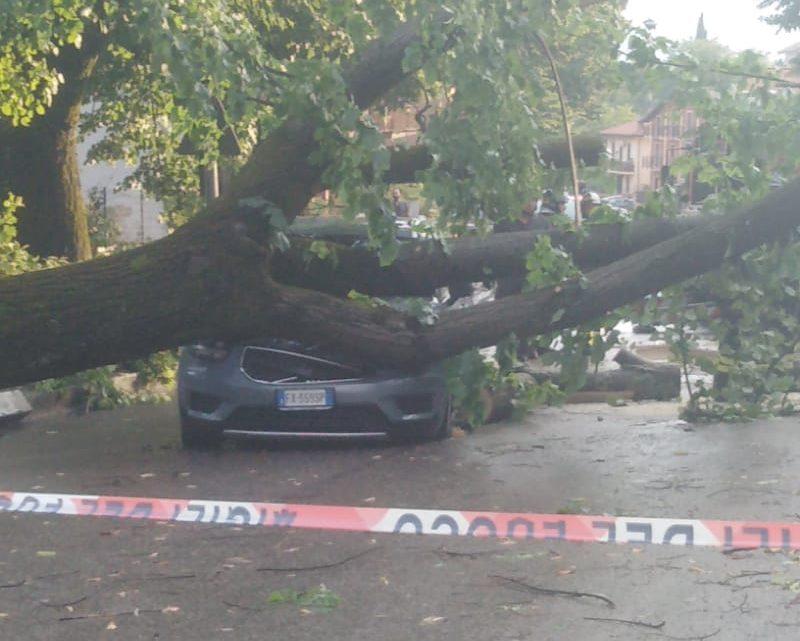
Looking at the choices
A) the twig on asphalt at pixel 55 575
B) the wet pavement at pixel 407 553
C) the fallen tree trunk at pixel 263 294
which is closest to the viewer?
the wet pavement at pixel 407 553

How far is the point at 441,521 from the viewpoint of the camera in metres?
7.05

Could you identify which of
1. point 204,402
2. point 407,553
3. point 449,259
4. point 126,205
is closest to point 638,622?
point 407,553

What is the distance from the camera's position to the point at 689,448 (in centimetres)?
988

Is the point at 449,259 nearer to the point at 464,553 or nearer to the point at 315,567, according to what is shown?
the point at 464,553

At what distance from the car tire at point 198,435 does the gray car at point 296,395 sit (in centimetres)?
1

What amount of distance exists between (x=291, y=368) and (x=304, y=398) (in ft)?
0.85

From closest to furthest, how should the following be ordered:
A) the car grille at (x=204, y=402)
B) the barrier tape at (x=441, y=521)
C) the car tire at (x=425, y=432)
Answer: the barrier tape at (x=441, y=521) → the car grille at (x=204, y=402) → the car tire at (x=425, y=432)

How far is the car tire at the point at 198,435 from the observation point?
32.3 feet

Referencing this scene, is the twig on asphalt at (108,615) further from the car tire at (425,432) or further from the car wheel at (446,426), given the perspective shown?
the car wheel at (446,426)

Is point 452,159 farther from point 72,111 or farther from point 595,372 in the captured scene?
point 72,111

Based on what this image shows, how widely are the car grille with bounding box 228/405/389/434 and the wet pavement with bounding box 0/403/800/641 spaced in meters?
0.22

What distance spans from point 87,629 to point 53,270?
120 inches

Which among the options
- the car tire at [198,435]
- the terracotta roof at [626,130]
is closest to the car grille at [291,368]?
the car tire at [198,435]

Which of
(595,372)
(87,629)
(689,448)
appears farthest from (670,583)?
(595,372)
